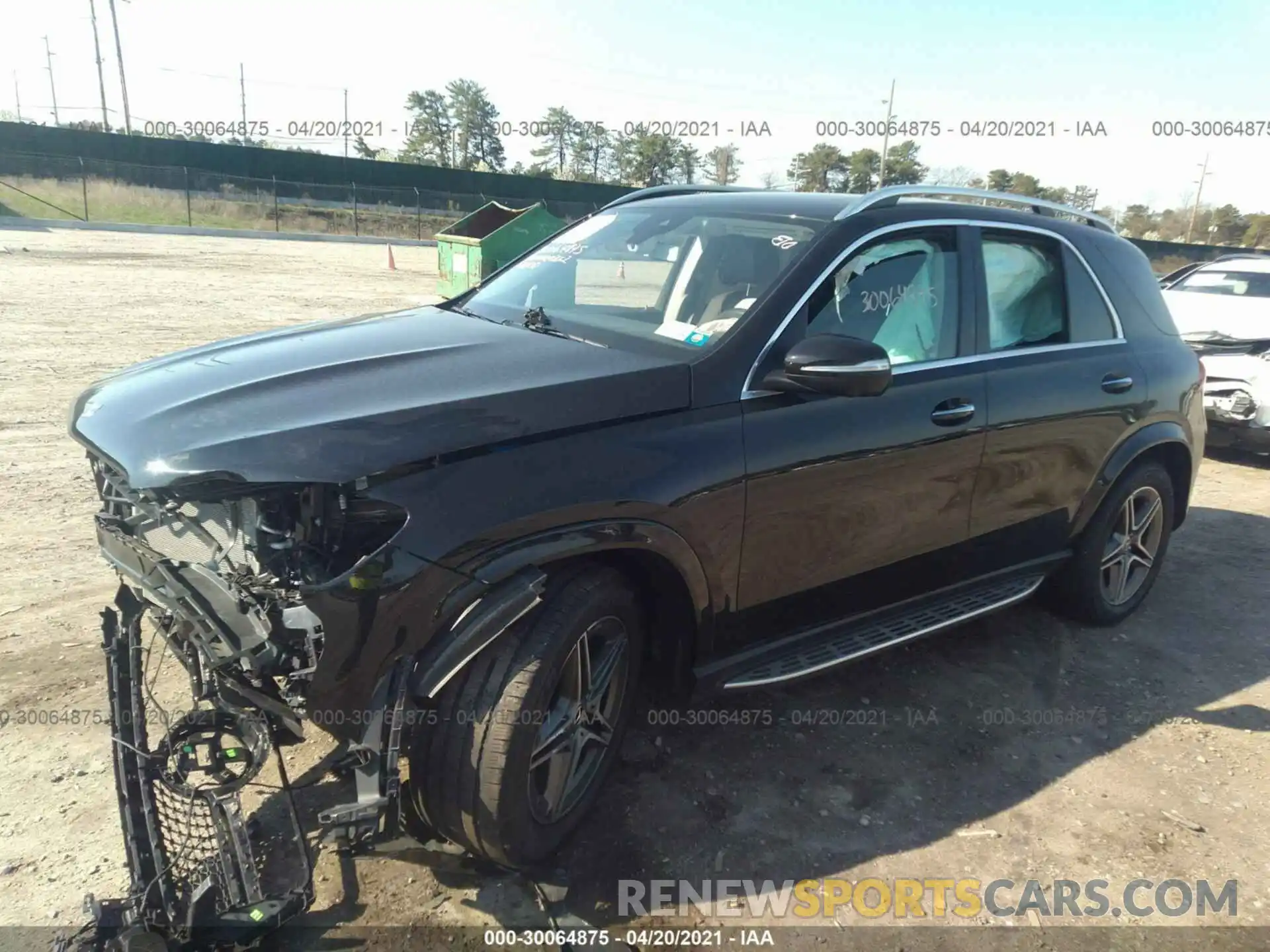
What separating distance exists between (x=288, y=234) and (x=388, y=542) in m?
37.7

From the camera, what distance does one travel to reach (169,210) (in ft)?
119

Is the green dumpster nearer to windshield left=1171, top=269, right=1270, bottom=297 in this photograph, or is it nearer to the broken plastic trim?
windshield left=1171, top=269, right=1270, bottom=297

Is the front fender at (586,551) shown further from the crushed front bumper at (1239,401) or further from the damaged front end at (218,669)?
the crushed front bumper at (1239,401)

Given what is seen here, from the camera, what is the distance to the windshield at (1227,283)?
9.18 meters

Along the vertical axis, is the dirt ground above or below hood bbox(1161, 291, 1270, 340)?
below

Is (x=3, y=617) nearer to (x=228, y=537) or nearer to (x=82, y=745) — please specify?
(x=82, y=745)

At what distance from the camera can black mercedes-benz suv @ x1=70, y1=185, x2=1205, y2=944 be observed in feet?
7.31

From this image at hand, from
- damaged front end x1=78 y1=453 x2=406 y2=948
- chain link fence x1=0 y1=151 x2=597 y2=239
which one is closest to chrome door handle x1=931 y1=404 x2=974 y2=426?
damaged front end x1=78 y1=453 x2=406 y2=948

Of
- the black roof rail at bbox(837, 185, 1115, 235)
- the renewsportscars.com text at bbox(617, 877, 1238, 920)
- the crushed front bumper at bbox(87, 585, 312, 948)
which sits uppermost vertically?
the black roof rail at bbox(837, 185, 1115, 235)

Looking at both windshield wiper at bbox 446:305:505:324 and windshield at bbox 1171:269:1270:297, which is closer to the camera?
windshield wiper at bbox 446:305:505:324

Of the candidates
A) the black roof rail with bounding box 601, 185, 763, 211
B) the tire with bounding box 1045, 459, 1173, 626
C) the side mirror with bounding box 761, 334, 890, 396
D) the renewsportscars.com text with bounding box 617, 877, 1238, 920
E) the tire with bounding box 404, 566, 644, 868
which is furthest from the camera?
the tire with bounding box 1045, 459, 1173, 626

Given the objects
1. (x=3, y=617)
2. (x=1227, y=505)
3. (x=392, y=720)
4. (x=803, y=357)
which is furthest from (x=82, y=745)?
(x=1227, y=505)

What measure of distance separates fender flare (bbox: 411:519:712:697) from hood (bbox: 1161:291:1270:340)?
26.0ft

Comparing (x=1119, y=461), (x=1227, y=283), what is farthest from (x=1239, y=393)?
(x=1119, y=461)
